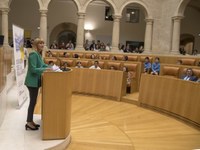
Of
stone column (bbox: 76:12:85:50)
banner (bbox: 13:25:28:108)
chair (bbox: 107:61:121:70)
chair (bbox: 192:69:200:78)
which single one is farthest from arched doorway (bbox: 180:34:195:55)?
banner (bbox: 13:25:28:108)

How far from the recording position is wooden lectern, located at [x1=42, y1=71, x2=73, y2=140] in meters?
3.54

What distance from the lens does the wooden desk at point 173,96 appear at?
5.01m

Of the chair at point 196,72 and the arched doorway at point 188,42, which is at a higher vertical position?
the arched doorway at point 188,42

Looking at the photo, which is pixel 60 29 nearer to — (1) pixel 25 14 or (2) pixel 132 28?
(1) pixel 25 14

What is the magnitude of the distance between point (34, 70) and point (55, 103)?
0.50m

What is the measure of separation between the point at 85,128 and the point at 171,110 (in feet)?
6.60

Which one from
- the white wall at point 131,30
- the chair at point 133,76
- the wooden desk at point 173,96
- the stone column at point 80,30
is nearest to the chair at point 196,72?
the wooden desk at point 173,96

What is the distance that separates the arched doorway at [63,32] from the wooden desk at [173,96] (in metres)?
11.4

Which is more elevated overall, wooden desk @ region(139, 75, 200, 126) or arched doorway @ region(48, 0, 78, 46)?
arched doorway @ region(48, 0, 78, 46)

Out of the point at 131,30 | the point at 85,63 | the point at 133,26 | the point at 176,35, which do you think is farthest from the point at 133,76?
the point at 133,26

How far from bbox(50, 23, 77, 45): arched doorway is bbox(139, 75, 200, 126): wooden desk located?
11.4 metres

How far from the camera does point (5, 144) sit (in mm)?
3336

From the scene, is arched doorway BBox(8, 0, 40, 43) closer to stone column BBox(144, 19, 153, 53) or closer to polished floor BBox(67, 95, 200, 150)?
stone column BBox(144, 19, 153, 53)

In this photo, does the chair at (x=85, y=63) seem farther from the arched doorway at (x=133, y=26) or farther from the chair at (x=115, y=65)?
the arched doorway at (x=133, y=26)
